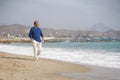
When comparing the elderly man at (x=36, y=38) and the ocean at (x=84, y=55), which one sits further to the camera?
the ocean at (x=84, y=55)

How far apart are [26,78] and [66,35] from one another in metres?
162

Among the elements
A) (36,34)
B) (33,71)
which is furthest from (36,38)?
(33,71)

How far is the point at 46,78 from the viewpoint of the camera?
295 inches

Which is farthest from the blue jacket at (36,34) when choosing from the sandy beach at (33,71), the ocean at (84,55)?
the ocean at (84,55)

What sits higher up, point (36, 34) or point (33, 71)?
point (36, 34)

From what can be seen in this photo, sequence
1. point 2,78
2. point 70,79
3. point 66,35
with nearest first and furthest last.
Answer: point 2,78 < point 70,79 < point 66,35

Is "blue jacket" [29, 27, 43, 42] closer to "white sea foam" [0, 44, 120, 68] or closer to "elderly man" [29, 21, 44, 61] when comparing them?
"elderly man" [29, 21, 44, 61]

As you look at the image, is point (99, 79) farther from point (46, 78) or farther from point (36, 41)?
point (36, 41)

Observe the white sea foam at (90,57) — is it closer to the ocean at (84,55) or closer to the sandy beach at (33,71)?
the ocean at (84,55)

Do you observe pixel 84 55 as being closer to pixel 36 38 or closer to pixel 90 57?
pixel 90 57

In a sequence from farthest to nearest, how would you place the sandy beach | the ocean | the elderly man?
the ocean → the elderly man → the sandy beach

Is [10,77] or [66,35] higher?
[10,77]

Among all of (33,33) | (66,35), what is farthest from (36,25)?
(66,35)

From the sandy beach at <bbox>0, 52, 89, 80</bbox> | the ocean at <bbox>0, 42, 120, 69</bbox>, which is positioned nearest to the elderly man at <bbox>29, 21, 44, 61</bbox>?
the sandy beach at <bbox>0, 52, 89, 80</bbox>
